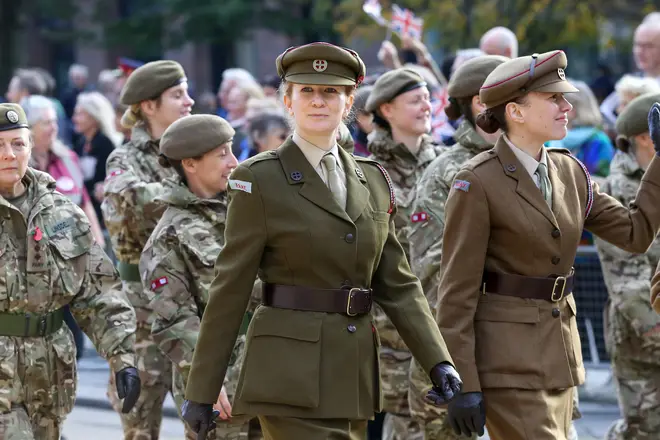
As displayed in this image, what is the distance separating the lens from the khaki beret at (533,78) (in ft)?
21.2

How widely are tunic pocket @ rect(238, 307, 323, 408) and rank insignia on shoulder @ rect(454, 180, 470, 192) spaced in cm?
98

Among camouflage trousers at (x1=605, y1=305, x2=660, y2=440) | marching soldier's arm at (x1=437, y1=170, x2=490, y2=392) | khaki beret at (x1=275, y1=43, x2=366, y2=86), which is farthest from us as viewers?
camouflage trousers at (x1=605, y1=305, x2=660, y2=440)

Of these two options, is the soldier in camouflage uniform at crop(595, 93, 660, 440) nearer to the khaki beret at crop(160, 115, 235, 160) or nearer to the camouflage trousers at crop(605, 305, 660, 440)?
the camouflage trousers at crop(605, 305, 660, 440)

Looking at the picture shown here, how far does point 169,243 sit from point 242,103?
25.1 ft

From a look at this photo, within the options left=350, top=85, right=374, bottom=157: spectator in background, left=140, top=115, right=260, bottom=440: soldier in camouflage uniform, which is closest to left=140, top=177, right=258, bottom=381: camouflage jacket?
left=140, top=115, right=260, bottom=440: soldier in camouflage uniform

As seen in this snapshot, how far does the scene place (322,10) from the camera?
81.8 feet

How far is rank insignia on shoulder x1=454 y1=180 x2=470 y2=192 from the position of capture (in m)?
6.44

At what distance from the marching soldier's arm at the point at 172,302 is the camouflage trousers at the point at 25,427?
2.03ft

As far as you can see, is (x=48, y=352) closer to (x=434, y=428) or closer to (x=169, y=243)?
(x=169, y=243)

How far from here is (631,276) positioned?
823 centimetres

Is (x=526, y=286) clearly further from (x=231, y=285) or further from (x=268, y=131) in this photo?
(x=268, y=131)

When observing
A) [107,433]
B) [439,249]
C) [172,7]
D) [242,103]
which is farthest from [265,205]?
[172,7]

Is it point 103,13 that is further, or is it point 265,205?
point 103,13

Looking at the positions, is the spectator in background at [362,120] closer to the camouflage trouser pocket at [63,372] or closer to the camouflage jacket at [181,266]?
the camouflage jacket at [181,266]
